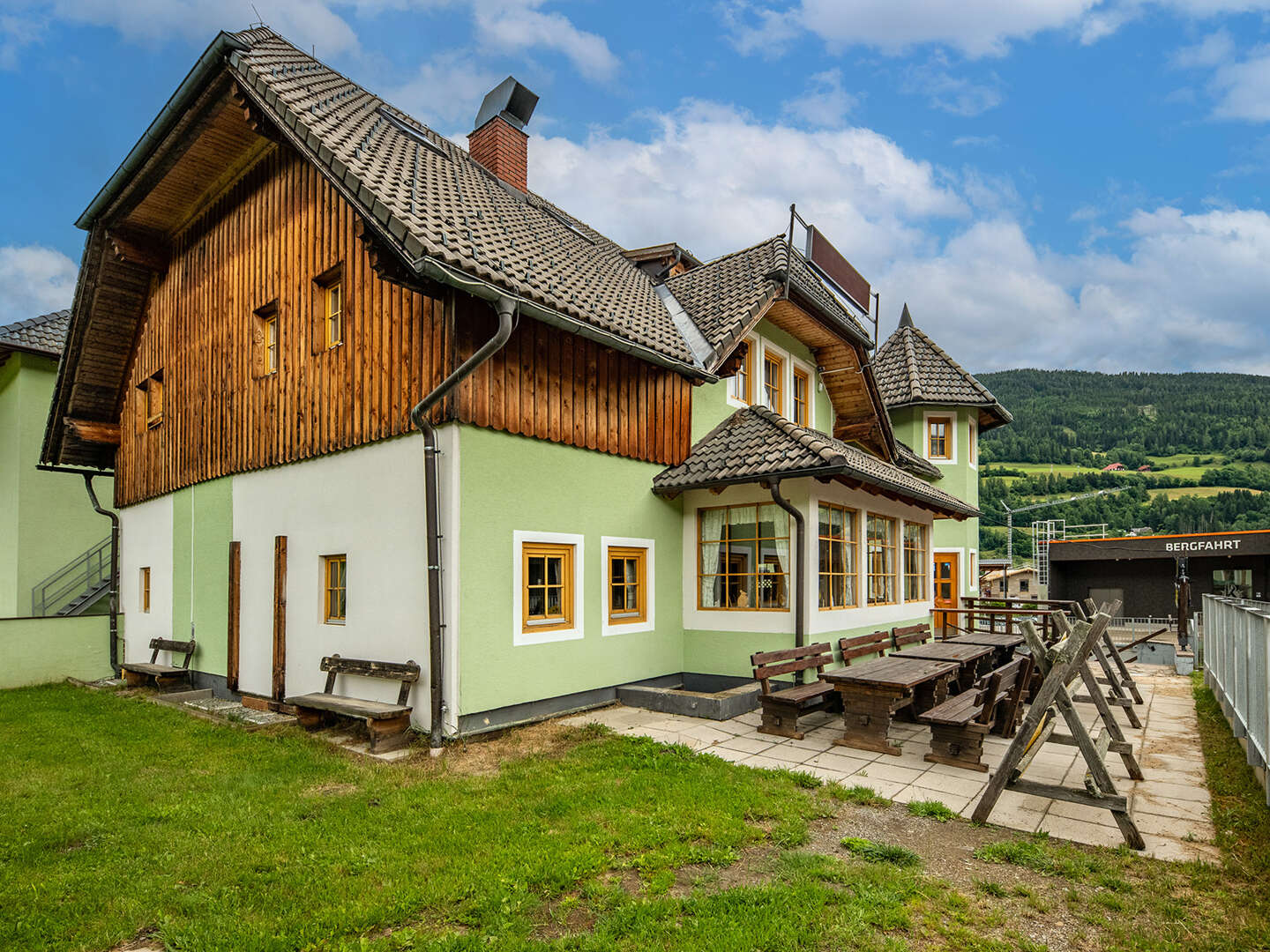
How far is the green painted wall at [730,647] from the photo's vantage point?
9.55m

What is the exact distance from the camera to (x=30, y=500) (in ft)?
50.6

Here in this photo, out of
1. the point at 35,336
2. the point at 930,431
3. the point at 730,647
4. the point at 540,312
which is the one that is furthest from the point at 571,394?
the point at 930,431

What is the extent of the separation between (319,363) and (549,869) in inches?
273

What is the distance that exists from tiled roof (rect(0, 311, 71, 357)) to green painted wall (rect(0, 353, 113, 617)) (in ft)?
1.49

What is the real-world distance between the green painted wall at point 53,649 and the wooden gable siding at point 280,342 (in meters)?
2.75

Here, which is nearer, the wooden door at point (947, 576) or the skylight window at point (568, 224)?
the skylight window at point (568, 224)

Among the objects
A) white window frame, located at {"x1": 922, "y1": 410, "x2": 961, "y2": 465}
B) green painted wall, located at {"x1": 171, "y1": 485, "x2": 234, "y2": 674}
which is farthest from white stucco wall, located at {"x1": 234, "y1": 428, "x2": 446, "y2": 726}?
white window frame, located at {"x1": 922, "y1": 410, "x2": 961, "y2": 465}

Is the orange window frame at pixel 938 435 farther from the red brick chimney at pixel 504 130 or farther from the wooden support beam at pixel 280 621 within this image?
the wooden support beam at pixel 280 621

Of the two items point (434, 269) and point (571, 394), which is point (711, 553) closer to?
point (571, 394)

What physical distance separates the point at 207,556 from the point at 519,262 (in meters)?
7.17

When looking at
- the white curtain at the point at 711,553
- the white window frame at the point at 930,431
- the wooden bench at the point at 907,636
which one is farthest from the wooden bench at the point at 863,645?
the white window frame at the point at 930,431

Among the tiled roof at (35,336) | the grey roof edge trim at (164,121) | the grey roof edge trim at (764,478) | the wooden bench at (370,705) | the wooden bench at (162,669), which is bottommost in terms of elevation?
the wooden bench at (162,669)

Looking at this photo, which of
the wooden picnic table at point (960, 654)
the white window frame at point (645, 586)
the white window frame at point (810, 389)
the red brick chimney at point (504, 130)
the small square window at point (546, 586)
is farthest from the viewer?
the white window frame at point (810, 389)

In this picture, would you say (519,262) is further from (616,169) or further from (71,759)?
(616,169)
